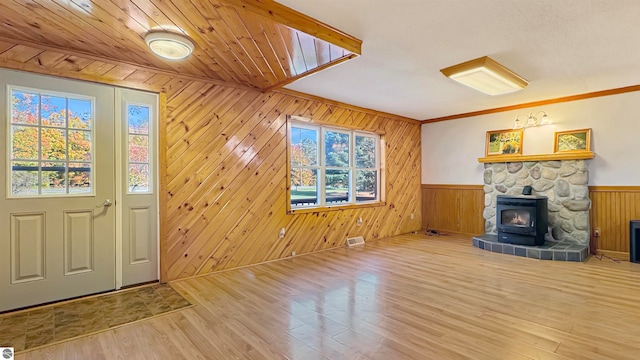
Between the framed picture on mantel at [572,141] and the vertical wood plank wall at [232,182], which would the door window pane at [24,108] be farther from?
the framed picture on mantel at [572,141]

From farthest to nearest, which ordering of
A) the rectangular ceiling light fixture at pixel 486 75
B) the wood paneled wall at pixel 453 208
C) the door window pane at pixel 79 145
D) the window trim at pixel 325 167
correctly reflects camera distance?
the wood paneled wall at pixel 453 208, the window trim at pixel 325 167, the rectangular ceiling light fixture at pixel 486 75, the door window pane at pixel 79 145

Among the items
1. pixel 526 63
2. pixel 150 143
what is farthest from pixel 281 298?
pixel 526 63

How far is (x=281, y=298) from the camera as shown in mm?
3002

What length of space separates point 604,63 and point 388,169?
3.50m

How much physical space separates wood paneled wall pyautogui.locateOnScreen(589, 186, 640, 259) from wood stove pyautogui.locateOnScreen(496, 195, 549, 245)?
2.35 ft

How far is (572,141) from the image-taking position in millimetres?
4930

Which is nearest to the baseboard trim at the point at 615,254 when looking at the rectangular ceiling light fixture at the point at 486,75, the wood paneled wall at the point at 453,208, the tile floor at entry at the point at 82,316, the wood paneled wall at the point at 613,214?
the wood paneled wall at the point at 613,214

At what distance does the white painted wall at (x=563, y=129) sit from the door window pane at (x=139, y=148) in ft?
18.5

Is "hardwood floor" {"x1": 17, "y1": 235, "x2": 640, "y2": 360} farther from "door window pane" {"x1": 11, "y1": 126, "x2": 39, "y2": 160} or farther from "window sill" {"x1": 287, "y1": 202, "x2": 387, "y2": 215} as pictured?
"door window pane" {"x1": 11, "y1": 126, "x2": 39, "y2": 160}

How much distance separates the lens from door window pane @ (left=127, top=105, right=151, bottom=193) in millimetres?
3293

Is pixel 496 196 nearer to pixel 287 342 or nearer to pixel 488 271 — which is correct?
pixel 488 271

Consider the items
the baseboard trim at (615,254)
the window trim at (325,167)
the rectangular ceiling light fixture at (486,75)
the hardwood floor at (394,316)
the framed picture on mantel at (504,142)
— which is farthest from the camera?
the framed picture on mantel at (504,142)

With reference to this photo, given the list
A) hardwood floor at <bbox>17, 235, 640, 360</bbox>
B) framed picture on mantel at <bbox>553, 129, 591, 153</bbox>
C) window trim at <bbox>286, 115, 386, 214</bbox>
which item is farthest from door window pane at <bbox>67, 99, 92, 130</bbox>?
framed picture on mantel at <bbox>553, 129, 591, 153</bbox>

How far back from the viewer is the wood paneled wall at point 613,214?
4477 millimetres
